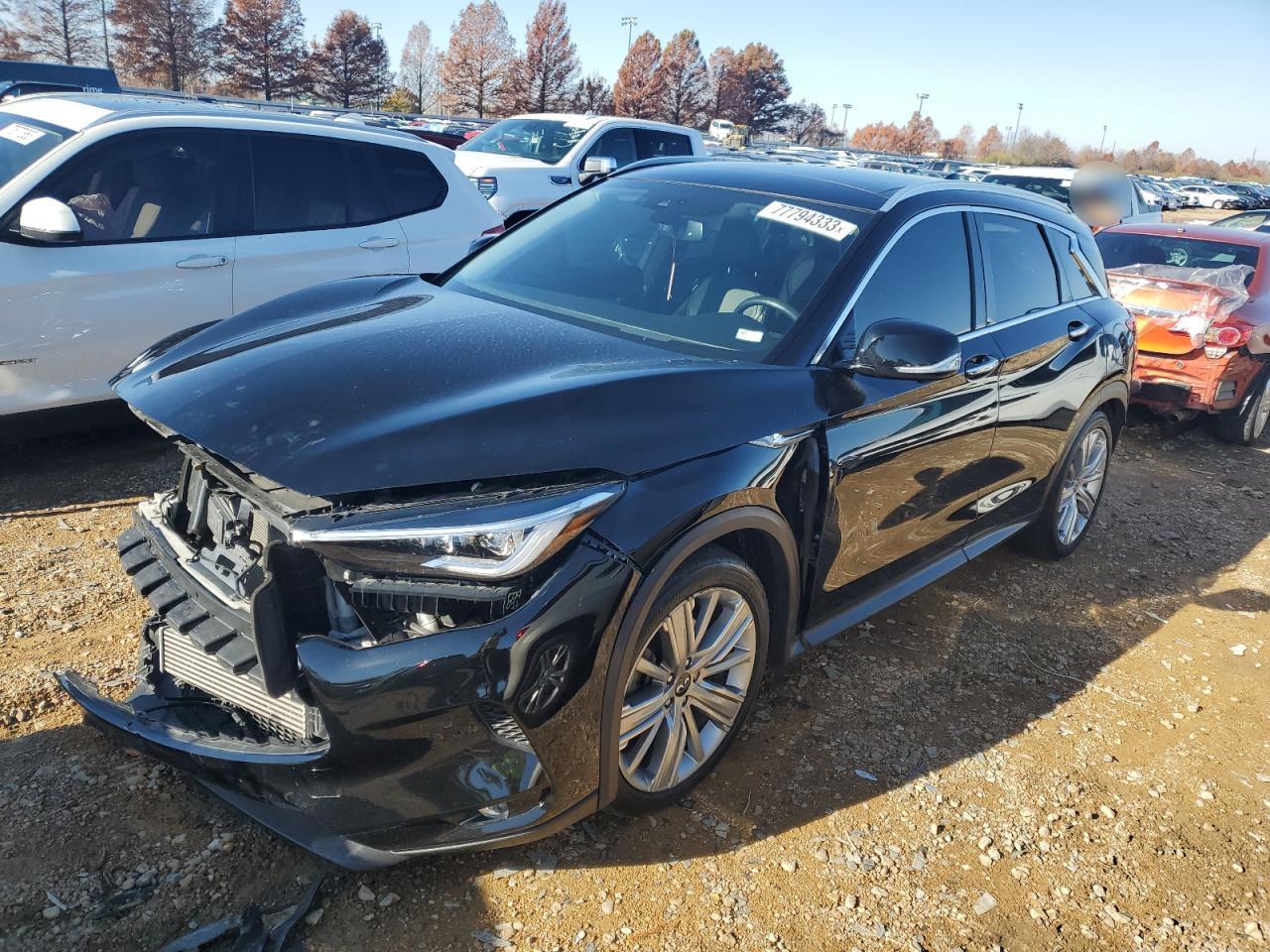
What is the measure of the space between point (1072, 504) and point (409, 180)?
4352 mm

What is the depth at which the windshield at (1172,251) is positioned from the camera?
8406 mm

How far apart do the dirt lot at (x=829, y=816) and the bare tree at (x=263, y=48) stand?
190 ft

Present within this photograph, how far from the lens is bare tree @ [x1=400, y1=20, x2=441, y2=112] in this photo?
64.3m

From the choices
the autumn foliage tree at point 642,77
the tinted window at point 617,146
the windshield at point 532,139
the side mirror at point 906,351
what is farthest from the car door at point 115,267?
the autumn foliage tree at point 642,77

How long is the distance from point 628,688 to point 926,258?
200 centimetres

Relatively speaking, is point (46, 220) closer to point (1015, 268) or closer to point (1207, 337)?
point (1015, 268)

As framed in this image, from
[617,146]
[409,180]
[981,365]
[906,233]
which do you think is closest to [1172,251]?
[617,146]

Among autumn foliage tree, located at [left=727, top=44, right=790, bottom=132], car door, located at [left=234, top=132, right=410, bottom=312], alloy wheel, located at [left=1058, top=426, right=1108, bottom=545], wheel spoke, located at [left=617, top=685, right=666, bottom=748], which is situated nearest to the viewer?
→ wheel spoke, located at [left=617, top=685, right=666, bottom=748]

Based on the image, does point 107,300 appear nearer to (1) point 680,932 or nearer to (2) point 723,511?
(2) point 723,511

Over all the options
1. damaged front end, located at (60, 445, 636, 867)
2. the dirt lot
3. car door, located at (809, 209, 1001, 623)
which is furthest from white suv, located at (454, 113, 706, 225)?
damaged front end, located at (60, 445, 636, 867)

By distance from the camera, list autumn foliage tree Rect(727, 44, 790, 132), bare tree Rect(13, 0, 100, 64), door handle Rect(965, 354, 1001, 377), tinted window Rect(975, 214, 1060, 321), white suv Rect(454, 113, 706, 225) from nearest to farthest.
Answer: door handle Rect(965, 354, 1001, 377) < tinted window Rect(975, 214, 1060, 321) < white suv Rect(454, 113, 706, 225) < bare tree Rect(13, 0, 100, 64) < autumn foliage tree Rect(727, 44, 790, 132)

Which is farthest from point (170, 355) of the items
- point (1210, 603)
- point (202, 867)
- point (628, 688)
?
point (1210, 603)

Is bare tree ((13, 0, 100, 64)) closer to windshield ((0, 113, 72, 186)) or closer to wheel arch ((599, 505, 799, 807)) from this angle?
windshield ((0, 113, 72, 186))

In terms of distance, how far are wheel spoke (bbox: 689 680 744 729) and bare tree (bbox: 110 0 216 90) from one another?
189ft
